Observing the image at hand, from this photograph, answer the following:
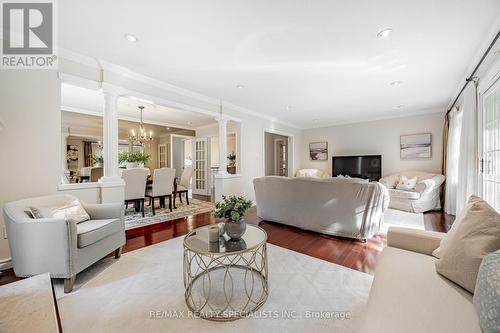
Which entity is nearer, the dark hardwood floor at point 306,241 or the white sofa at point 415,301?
the white sofa at point 415,301

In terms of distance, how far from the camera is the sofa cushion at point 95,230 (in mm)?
1827

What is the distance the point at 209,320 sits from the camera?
1.41 metres

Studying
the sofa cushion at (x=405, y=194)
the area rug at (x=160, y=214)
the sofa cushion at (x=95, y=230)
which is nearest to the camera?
the sofa cushion at (x=95, y=230)

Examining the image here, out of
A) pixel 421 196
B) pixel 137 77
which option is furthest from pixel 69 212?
pixel 421 196

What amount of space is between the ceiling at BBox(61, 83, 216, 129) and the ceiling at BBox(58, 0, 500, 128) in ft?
3.27

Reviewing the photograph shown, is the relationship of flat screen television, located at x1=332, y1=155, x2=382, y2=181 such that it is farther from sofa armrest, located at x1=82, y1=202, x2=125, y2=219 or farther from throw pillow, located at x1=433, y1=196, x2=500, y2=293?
sofa armrest, located at x1=82, y1=202, x2=125, y2=219

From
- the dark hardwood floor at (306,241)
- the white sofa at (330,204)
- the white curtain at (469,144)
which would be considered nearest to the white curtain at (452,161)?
the dark hardwood floor at (306,241)

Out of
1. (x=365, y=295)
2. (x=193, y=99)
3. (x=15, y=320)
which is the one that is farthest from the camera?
(x=193, y=99)

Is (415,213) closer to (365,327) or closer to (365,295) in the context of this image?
(365,295)

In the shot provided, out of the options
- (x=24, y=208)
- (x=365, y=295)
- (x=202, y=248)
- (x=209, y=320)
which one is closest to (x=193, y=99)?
(x=24, y=208)

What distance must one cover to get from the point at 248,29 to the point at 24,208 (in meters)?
2.76

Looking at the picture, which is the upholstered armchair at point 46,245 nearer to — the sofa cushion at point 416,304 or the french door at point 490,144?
the sofa cushion at point 416,304

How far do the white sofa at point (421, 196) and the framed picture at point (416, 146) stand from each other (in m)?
0.68

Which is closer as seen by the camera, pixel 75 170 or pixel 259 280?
pixel 259 280
